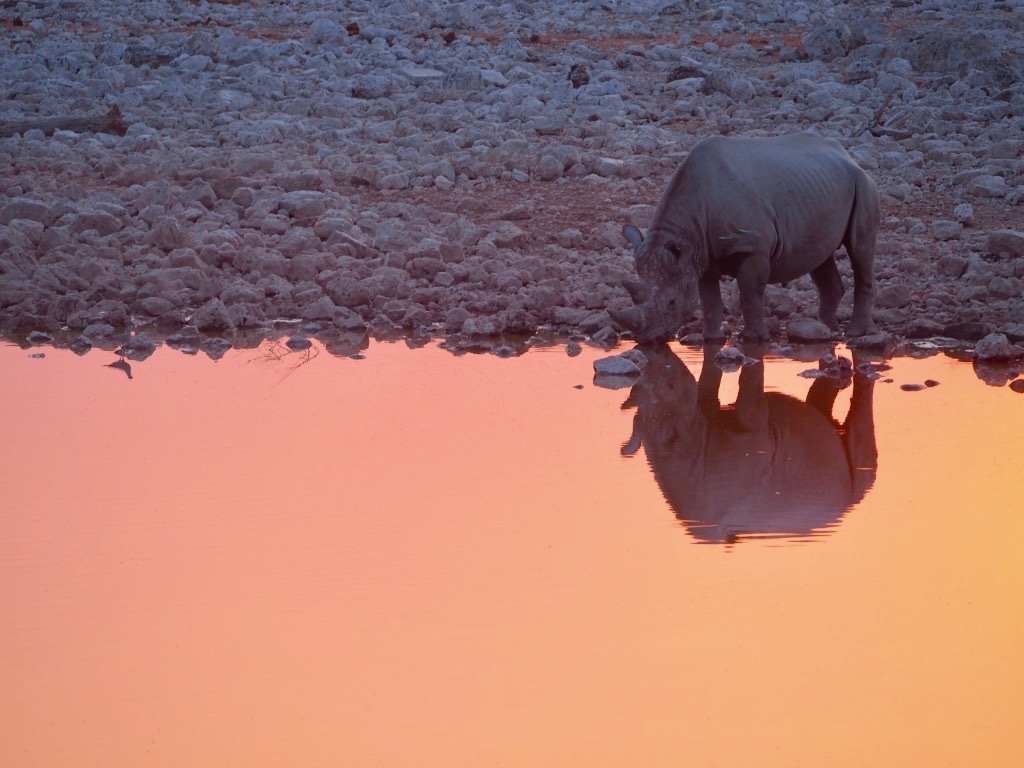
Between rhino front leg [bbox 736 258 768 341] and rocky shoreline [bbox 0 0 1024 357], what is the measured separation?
55 centimetres

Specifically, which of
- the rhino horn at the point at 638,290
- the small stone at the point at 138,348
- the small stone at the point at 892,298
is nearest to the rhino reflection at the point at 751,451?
the rhino horn at the point at 638,290

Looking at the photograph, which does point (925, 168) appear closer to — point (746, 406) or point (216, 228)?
point (216, 228)

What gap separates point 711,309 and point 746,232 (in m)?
0.70

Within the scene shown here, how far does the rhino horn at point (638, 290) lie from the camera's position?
10977mm

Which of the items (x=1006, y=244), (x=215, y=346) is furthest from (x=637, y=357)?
(x=1006, y=244)

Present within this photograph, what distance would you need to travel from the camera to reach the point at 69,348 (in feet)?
36.9

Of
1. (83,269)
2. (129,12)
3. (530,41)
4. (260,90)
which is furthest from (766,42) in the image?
(83,269)

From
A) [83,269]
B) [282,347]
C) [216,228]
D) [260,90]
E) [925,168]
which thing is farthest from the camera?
[260,90]

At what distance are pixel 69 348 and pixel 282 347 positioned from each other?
4.72 feet

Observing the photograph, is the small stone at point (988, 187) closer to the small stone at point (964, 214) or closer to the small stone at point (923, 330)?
the small stone at point (964, 214)

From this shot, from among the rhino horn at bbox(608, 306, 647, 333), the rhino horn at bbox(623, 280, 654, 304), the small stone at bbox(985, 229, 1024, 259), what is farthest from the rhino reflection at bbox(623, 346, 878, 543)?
the small stone at bbox(985, 229, 1024, 259)

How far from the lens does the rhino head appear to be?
1100 cm

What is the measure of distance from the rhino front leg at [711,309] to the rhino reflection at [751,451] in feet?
2.91

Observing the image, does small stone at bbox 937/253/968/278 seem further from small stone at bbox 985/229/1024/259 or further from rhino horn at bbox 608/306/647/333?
rhino horn at bbox 608/306/647/333
